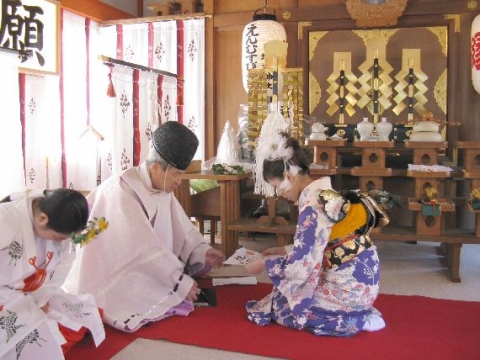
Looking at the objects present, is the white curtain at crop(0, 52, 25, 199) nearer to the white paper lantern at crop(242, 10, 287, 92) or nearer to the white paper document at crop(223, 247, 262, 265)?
the white paper document at crop(223, 247, 262, 265)

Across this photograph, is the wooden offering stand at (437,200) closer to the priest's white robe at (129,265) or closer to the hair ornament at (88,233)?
the priest's white robe at (129,265)

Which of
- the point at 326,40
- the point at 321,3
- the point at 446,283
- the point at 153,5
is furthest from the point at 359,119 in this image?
the point at 153,5

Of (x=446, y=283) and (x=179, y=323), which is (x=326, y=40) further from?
(x=179, y=323)

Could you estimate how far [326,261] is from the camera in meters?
2.50

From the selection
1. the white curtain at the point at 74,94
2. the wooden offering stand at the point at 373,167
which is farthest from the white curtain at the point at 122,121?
the wooden offering stand at the point at 373,167

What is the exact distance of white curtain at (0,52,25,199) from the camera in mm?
4211

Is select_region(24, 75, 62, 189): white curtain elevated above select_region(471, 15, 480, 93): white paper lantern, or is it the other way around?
select_region(471, 15, 480, 93): white paper lantern

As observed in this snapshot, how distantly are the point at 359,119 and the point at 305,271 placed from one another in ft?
11.8

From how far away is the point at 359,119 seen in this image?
567 cm

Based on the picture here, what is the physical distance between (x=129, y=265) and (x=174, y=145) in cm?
68


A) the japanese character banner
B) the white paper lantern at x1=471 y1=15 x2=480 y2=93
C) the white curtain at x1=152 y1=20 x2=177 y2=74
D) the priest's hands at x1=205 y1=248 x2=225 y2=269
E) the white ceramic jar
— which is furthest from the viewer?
the white curtain at x1=152 y1=20 x2=177 y2=74

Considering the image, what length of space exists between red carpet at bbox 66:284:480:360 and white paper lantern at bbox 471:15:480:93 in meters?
2.95

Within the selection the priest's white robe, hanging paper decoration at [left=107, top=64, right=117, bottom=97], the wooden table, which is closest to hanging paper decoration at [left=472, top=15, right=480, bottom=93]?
the wooden table

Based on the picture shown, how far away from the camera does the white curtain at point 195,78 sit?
6.23m
